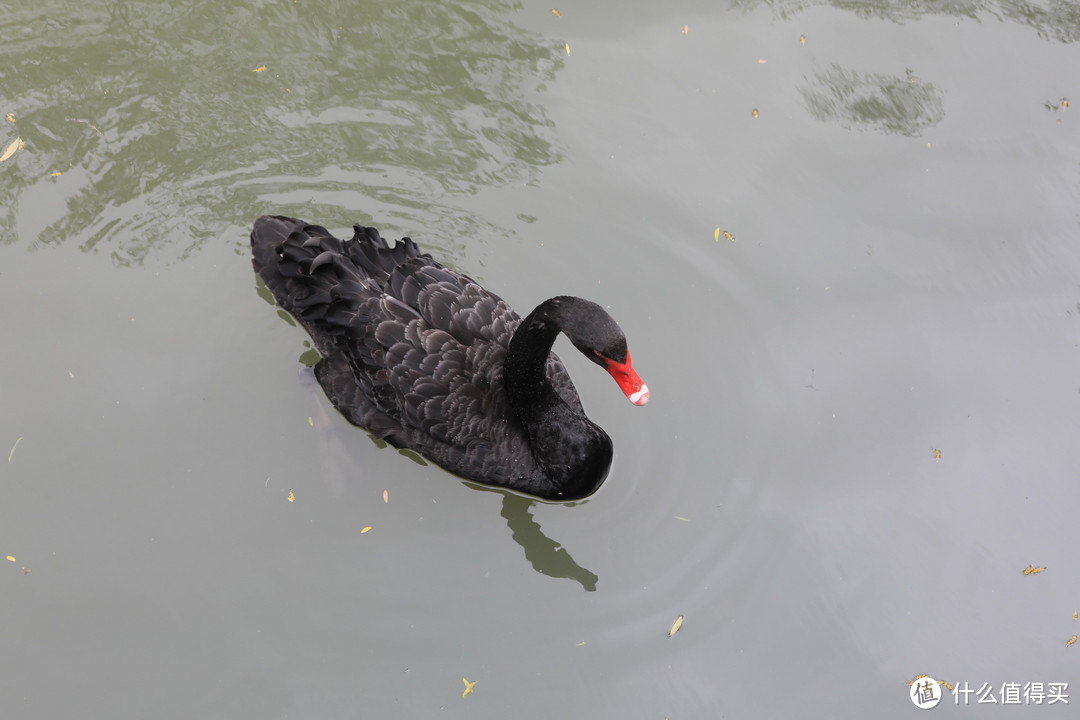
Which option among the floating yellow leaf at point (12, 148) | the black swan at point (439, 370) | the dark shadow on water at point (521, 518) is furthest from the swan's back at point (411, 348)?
the floating yellow leaf at point (12, 148)

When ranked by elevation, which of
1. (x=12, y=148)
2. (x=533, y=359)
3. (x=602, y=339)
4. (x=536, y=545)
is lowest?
(x=536, y=545)

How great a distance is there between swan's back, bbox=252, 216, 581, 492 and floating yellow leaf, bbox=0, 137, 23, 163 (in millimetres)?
2230

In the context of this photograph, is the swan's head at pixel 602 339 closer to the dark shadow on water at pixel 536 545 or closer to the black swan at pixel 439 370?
the black swan at pixel 439 370

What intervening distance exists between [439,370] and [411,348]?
0.19 metres

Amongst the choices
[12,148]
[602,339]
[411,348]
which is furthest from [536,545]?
[12,148]

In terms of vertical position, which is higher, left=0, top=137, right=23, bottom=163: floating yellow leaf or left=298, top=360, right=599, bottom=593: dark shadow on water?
left=0, top=137, right=23, bottom=163: floating yellow leaf

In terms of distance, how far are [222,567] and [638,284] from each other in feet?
9.95

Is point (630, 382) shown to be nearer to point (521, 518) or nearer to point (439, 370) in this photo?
point (439, 370)

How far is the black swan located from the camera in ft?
15.1

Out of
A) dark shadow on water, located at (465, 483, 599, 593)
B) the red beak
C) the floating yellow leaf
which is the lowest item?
dark shadow on water, located at (465, 483, 599, 593)

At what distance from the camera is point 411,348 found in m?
4.62

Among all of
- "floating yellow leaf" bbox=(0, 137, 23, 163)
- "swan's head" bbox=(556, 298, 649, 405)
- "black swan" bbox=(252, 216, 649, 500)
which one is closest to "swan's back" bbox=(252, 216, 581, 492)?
"black swan" bbox=(252, 216, 649, 500)

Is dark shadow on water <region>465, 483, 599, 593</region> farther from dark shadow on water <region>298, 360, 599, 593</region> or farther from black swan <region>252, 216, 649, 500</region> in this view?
black swan <region>252, 216, 649, 500</region>

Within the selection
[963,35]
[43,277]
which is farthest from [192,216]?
[963,35]
